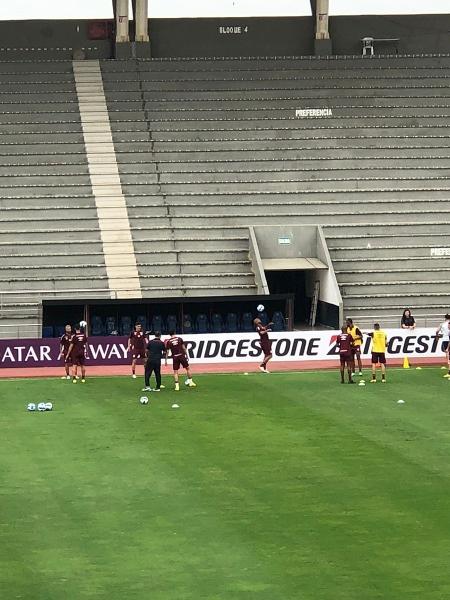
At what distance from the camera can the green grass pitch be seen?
53.3 ft

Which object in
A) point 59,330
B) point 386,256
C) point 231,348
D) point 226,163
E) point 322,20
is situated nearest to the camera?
point 231,348

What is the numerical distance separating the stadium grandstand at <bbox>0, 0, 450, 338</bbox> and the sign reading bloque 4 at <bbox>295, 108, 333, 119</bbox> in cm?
12

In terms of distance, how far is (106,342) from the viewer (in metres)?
42.0

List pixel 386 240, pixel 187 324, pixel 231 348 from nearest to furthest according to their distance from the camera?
pixel 231 348 → pixel 187 324 → pixel 386 240

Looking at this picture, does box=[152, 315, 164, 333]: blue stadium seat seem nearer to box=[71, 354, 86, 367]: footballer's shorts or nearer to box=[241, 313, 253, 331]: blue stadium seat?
box=[241, 313, 253, 331]: blue stadium seat

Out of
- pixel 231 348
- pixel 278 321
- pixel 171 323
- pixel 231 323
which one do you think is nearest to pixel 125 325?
pixel 171 323

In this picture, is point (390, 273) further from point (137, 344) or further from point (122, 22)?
point (122, 22)

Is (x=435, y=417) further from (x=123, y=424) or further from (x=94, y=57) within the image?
(x=94, y=57)

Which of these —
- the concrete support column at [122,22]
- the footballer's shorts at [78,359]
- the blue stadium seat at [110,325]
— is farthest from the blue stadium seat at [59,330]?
the concrete support column at [122,22]

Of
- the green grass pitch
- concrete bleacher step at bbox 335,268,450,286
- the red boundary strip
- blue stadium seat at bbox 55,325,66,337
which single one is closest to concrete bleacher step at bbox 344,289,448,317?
concrete bleacher step at bbox 335,268,450,286

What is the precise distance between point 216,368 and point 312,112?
1793 centimetres

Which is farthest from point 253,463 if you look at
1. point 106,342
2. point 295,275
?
point 295,275

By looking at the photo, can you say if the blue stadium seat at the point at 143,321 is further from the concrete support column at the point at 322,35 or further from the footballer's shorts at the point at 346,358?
the concrete support column at the point at 322,35

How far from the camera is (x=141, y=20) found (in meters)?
57.1
